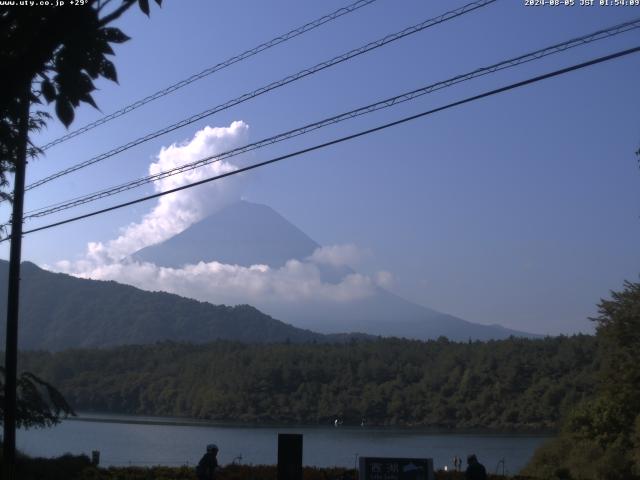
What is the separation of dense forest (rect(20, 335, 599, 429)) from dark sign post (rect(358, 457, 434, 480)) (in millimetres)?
40734

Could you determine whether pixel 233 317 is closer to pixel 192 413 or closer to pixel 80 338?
pixel 80 338

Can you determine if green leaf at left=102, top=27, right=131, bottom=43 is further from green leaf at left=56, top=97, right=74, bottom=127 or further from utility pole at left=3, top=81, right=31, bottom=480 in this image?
utility pole at left=3, top=81, right=31, bottom=480

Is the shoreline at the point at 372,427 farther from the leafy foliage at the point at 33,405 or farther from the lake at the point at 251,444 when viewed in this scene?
the leafy foliage at the point at 33,405

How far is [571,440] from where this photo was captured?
32094mm

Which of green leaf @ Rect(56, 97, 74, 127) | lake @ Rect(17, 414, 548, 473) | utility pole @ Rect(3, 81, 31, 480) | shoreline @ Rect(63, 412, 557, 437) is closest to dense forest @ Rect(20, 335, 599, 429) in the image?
shoreline @ Rect(63, 412, 557, 437)

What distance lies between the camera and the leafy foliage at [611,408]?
30.3 meters

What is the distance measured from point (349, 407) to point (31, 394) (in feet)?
159

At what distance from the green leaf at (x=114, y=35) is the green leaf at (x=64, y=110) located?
56 cm

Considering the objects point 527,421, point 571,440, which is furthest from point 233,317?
point 571,440

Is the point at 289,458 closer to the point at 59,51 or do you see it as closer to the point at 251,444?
the point at 59,51

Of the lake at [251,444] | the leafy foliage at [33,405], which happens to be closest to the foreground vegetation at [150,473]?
the leafy foliage at [33,405]

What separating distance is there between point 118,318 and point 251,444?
127092mm

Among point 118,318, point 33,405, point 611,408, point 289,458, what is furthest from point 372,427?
point 118,318

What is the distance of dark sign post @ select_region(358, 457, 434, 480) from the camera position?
14.1 meters
